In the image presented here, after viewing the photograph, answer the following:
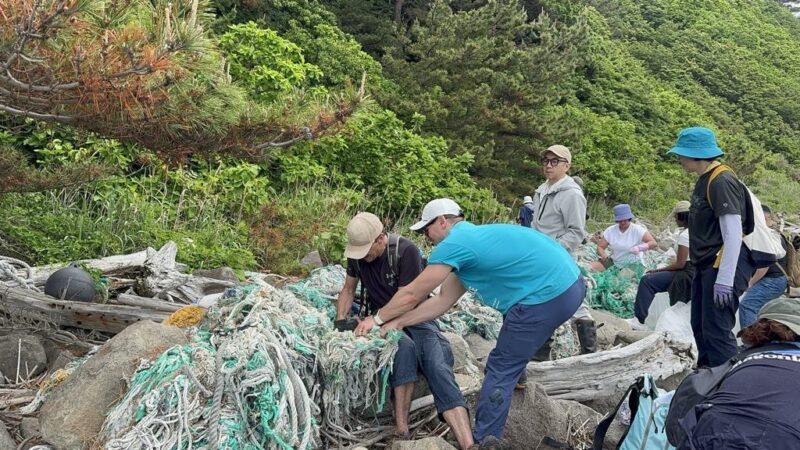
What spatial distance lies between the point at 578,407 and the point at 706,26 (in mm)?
41164

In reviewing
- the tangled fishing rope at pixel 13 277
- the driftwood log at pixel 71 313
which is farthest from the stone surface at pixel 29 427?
the tangled fishing rope at pixel 13 277

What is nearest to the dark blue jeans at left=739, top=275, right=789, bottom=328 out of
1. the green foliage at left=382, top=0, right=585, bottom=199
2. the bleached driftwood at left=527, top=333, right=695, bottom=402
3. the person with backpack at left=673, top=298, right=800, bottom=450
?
the bleached driftwood at left=527, top=333, right=695, bottom=402

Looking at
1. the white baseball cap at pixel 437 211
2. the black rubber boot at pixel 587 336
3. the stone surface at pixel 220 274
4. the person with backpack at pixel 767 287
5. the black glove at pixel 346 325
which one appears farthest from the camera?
the stone surface at pixel 220 274

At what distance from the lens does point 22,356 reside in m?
5.35

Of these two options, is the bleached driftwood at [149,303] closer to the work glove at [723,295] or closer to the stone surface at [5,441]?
the stone surface at [5,441]

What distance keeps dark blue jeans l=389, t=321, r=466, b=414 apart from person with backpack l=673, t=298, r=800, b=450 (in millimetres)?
1836

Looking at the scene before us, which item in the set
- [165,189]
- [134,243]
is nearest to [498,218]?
[165,189]

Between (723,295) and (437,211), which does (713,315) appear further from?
(437,211)

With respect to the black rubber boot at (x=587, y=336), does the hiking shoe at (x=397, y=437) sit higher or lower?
higher

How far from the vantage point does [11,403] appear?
475 cm

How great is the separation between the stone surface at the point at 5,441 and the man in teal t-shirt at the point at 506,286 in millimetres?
2215

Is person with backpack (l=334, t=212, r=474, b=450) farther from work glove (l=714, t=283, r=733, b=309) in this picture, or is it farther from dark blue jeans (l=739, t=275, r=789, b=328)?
dark blue jeans (l=739, t=275, r=789, b=328)

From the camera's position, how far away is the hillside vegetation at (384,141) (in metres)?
8.83

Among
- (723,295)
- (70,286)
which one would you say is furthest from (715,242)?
(70,286)
